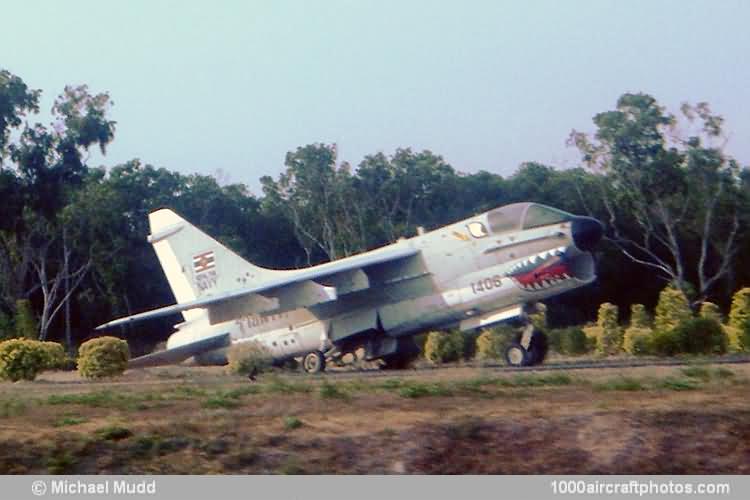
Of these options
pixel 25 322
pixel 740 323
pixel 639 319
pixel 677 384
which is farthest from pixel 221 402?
pixel 25 322

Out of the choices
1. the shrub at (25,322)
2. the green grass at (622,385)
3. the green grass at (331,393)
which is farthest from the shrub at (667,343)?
the shrub at (25,322)

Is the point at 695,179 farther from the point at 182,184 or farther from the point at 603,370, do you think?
the point at 603,370

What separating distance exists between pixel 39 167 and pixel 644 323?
89.1ft

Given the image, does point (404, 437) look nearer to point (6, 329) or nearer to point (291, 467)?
point (291, 467)

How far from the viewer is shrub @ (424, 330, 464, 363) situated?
3161 cm

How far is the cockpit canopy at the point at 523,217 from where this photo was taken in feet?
86.0

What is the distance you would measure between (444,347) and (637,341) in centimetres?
502

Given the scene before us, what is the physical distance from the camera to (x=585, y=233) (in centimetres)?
2580

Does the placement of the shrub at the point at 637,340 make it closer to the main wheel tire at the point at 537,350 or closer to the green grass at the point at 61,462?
the main wheel tire at the point at 537,350

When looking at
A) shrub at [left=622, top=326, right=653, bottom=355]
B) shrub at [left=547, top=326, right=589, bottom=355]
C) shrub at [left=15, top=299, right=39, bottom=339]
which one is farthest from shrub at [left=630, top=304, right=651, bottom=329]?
shrub at [left=15, top=299, right=39, bottom=339]

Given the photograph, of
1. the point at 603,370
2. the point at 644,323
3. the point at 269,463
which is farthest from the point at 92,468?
the point at 644,323

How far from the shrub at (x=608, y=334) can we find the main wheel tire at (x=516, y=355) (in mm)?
6626

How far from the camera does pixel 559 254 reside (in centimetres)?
2572

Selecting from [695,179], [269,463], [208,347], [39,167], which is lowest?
[269,463]
